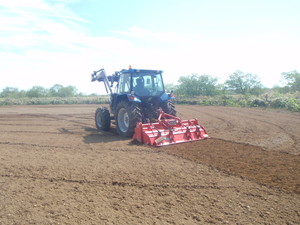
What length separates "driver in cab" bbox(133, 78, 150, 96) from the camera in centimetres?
812

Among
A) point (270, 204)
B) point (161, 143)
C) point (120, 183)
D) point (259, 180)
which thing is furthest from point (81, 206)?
point (161, 143)

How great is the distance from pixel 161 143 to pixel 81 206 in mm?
3566

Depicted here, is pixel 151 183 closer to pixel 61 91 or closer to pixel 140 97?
pixel 140 97

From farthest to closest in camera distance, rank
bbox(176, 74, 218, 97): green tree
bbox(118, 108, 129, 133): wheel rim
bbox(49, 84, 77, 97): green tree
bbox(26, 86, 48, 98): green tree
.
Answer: bbox(49, 84, 77, 97): green tree < bbox(26, 86, 48, 98): green tree < bbox(176, 74, 218, 97): green tree < bbox(118, 108, 129, 133): wheel rim

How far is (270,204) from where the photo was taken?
329cm

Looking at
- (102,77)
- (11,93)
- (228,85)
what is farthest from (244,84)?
(11,93)

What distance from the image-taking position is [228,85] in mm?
36188

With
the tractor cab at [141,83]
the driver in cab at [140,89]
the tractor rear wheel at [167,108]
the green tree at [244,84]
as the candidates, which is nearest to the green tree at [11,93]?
the green tree at [244,84]

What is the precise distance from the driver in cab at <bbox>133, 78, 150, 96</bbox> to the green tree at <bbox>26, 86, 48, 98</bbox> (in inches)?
1576

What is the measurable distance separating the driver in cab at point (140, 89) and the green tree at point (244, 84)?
29491 millimetres

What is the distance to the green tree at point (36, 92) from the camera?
43.6m

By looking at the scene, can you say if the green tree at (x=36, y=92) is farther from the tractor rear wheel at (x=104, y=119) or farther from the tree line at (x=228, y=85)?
the tractor rear wheel at (x=104, y=119)

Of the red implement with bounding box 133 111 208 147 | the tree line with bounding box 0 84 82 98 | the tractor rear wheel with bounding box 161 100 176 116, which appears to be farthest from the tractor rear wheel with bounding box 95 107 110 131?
the tree line with bounding box 0 84 82 98

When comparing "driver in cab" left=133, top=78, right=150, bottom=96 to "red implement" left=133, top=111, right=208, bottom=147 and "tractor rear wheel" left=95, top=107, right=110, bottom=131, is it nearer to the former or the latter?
"red implement" left=133, top=111, right=208, bottom=147
